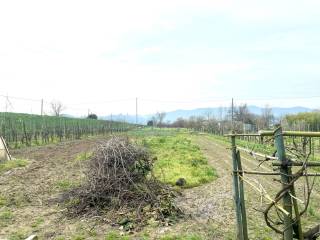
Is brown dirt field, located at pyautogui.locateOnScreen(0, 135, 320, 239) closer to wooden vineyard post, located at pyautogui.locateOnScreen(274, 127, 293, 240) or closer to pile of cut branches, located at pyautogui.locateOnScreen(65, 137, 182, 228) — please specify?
pile of cut branches, located at pyautogui.locateOnScreen(65, 137, 182, 228)

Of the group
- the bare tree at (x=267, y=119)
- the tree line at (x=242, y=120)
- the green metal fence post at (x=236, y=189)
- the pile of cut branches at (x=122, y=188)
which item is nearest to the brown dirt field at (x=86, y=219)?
the pile of cut branches at (x=122, y=188)

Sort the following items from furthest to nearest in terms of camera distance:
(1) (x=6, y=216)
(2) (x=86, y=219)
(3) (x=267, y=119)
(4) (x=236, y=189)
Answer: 1. (3) (x=267, y=119)
2. (1) (x=6, y=216)
3. (2) (x=86, y=219)
4. (4) (x=236, y=189)

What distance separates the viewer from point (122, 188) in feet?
28.4

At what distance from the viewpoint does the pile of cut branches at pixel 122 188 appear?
7.93 m

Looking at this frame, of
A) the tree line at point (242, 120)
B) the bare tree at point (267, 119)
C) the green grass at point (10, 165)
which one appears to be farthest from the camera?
the tree line at point (242, 120)

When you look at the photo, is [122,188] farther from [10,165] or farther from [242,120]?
[242,120]

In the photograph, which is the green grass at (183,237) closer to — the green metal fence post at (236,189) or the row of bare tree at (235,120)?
the green metal fence post at (236,189)

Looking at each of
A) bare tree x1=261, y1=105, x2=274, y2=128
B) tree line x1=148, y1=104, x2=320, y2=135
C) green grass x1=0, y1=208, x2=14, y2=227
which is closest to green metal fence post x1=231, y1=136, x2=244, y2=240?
green grass x1=0, y1=208, x2=14, y2=227

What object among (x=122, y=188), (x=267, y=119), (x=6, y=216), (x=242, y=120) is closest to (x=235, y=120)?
(x=242, y=120)

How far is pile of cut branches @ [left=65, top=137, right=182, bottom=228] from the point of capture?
793cm

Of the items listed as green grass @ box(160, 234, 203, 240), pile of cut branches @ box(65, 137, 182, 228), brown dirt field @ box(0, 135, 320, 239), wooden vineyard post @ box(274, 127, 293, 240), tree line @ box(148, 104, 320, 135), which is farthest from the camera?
tree line @ box(148, 104, 320, 135)

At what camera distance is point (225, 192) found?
10156mm

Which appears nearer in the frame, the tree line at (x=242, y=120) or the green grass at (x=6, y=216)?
the green grass at (x=6, y=216)

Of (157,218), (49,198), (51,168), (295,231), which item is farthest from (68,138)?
(295,231)
